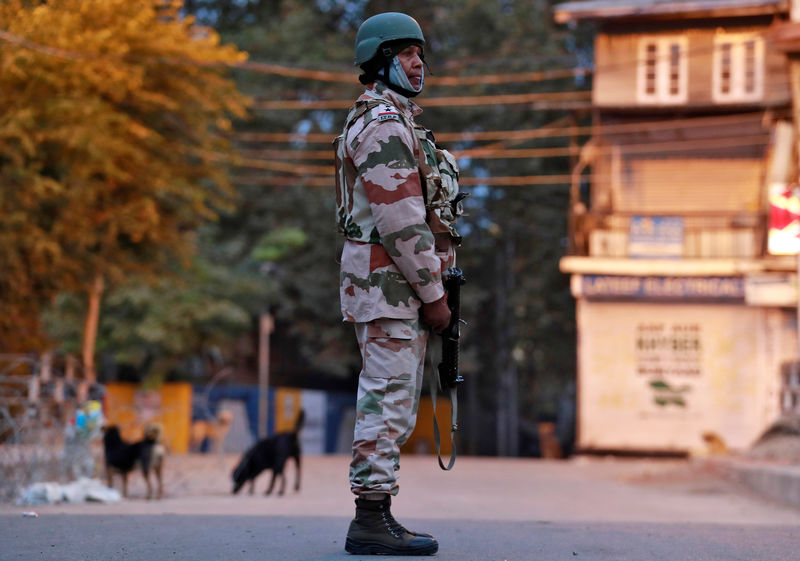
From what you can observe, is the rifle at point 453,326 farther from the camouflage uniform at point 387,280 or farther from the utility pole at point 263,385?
the utility pole at point 263,385

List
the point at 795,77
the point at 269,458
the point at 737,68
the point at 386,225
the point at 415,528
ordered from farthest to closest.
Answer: the point at 737,68 < the point at 795,77 < the point at 269,458 < the point at 415,528 < the point at 386,225

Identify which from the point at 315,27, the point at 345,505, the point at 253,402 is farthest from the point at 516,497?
the point at 315,27

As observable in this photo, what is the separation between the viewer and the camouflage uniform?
4547 millimetres

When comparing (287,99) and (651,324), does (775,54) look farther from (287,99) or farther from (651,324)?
(287,99)

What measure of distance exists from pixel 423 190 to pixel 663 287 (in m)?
19.4

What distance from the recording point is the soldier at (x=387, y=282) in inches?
179

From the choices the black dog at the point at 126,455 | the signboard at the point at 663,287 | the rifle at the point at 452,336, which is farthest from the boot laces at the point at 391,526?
the signboard at the point at 663,287

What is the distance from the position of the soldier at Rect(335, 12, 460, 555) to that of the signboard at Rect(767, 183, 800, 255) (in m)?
11.2

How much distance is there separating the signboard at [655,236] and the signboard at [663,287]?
0.60 m

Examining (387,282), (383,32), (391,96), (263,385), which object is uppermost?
(383,32)

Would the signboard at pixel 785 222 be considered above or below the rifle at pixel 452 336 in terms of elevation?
above

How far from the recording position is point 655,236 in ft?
78.4

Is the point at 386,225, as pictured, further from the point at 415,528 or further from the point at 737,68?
the point at 737,68

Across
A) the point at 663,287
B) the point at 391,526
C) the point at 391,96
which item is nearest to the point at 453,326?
the point at 391,526
